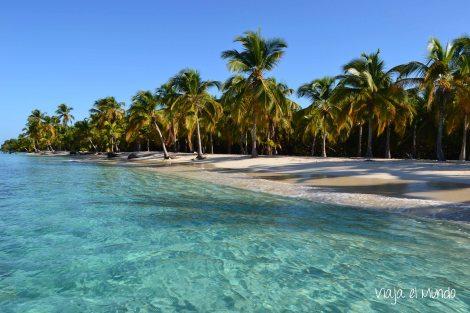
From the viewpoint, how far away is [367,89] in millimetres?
27750

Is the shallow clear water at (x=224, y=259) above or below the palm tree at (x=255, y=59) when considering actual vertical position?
below

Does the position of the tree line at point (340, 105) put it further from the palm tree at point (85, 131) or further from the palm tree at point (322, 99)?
the palm tree at point (85, 131)

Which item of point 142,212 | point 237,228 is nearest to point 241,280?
point 237,228

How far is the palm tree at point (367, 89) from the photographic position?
27469 millimetres

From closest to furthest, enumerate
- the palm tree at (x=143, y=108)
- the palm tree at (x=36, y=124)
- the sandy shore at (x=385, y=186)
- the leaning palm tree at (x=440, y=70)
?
1. the sandy shore at (x=385, y=186)
2. the leaning palm tree at (x=440, y=70)
3. the palm tree at (x=143, y=108)
4. the palm tree at (x=36, y=124)

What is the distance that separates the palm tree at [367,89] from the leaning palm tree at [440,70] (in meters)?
1.93

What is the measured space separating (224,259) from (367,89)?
24112 millimetres

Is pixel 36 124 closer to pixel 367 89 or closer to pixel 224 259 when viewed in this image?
pixel 367 89

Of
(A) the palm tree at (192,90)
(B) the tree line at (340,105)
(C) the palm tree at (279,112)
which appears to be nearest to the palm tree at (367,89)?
(B) the tree line at (340,105)

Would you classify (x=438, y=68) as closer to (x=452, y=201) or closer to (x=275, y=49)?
(x=275, y=49)

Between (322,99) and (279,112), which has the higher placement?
(322,99)

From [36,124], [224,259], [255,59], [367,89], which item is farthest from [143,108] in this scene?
[36,124]

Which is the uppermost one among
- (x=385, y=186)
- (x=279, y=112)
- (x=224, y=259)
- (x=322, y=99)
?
(x=322, y=99)

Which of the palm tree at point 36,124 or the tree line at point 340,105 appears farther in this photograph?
the palm tree at point 36,124
